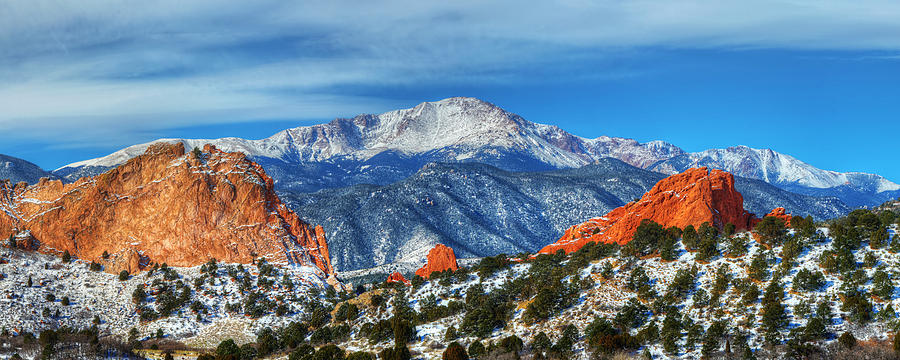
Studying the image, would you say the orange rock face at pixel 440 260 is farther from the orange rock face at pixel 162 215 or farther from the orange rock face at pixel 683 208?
the orange rock face at pixel 162 215

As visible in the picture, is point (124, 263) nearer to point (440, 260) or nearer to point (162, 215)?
point (162, 215)

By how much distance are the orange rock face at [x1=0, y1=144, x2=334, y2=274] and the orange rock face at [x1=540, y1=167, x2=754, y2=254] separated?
59.9m

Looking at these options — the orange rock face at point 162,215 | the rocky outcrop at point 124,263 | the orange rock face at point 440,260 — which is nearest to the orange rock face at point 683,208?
the orange rock face at point 440,260

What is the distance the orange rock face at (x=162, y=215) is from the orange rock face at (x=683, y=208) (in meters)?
59.9

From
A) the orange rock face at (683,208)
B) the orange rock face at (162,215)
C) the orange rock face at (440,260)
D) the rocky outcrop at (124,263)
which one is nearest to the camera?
the orange rock face at (683,208)

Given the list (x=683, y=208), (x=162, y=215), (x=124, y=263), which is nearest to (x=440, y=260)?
(x=683, y=208)

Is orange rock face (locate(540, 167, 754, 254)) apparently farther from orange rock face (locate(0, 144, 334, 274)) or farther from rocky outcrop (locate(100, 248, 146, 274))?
rocky outcrop (locate(100, 248, 146, 274))

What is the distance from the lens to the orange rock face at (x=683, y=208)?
118 metres

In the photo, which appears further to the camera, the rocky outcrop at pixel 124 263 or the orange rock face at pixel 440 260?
the orange rock face at pixel 440 260

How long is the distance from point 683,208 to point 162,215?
9714 cm

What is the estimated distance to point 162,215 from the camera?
440 ft

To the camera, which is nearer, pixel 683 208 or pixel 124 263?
pixel 683 208

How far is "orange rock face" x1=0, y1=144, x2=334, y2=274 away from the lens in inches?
5138

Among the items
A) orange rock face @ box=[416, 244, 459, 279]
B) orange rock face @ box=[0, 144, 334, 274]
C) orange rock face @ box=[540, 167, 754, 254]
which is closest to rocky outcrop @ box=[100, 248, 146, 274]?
orange rock face @ box=[0, 144, 334, 274]
